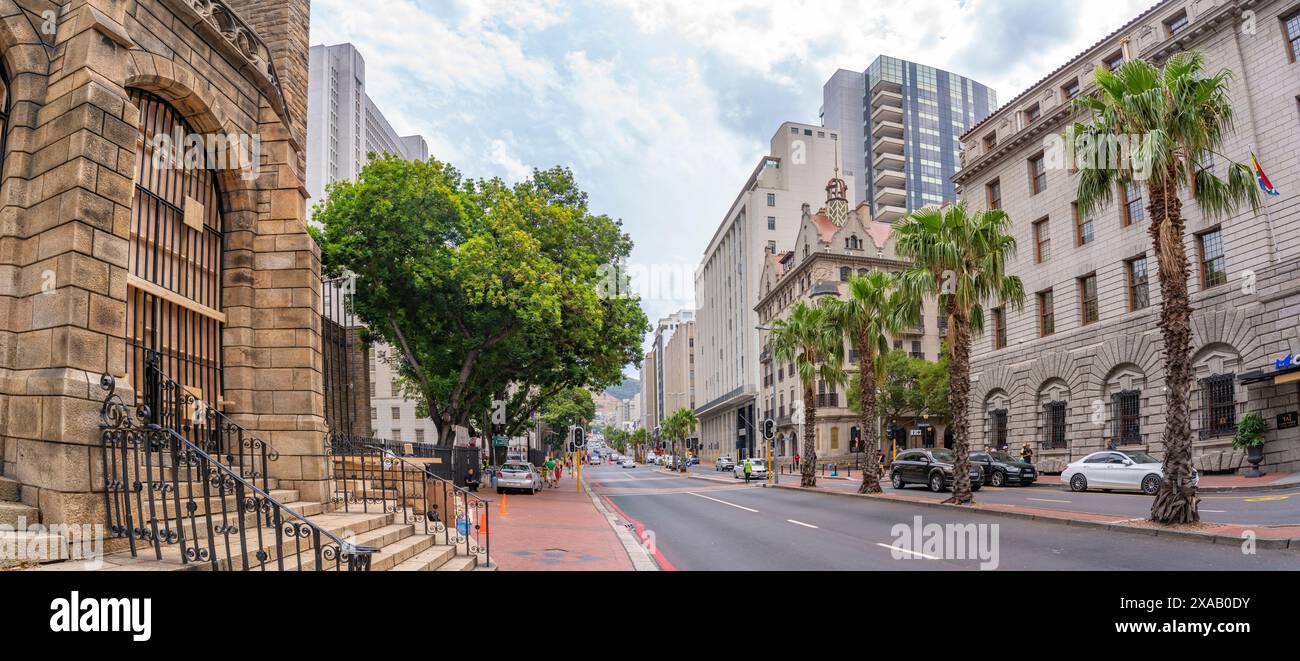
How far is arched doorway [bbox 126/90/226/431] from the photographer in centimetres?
896

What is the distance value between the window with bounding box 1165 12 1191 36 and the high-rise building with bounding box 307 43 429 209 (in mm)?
115940

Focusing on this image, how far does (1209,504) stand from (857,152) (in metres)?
101

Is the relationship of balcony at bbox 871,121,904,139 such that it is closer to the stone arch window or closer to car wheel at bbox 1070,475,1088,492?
the stone arch window

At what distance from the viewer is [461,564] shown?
9.43 meters

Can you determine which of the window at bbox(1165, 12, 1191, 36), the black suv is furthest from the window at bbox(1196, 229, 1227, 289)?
the black suv

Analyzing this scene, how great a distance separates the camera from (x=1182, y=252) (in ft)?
48.0

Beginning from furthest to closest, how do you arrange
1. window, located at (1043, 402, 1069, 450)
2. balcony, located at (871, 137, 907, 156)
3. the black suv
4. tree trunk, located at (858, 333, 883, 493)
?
1. balcony, located at (871, 137, 907, 156)
2. window, located at (1043, 402, 1069, 450)
3. tree trunk, located at (858, 333, 883, 493)
4. the black suv

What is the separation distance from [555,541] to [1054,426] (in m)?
29.9

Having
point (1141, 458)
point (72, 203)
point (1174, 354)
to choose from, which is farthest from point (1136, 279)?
point (72, 203)

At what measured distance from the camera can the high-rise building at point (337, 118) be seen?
137m

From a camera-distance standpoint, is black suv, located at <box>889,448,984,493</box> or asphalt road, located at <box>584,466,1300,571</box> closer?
asphalt road, located at <box>584,466,1300,571</box>

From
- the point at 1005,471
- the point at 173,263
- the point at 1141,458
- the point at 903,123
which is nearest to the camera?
the point at 173,263

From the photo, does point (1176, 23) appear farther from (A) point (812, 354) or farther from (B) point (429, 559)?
(B) point (429, 559)

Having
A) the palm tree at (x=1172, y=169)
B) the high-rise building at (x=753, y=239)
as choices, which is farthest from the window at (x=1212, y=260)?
the high-rise building at (x=753, y=239)
